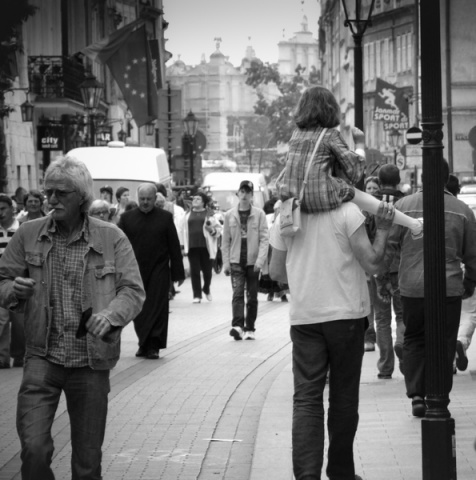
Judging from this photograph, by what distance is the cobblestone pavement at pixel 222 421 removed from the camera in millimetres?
8438

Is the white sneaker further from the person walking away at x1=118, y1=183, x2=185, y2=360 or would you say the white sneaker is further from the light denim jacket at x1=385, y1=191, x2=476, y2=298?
the light denim jacket at x1=385, y1=191, x2=476, y2=298

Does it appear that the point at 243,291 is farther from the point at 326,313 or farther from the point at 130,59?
the point at 130,59

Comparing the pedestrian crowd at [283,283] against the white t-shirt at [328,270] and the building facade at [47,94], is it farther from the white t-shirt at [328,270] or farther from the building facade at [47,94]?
the building facade at [47,94]

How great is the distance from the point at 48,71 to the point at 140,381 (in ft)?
98.0

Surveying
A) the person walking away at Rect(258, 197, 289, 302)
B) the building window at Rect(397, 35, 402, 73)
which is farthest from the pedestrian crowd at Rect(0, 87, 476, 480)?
the building window at Rect(397, 35, 402, 73)

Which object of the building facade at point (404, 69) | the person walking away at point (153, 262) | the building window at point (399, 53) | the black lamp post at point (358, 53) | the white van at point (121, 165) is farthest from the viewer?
the building window at point (399, 53)

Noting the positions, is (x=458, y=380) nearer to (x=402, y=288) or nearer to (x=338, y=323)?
(x=402, y=288)

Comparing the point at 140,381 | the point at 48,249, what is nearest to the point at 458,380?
the point at 140,381

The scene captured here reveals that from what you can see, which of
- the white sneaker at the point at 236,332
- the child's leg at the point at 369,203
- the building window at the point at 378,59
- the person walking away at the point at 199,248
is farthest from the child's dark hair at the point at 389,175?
the building window at the point at 378,59

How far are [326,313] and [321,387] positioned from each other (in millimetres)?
354

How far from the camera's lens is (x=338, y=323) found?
696cm

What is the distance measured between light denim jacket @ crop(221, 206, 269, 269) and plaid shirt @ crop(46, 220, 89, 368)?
1065 cm

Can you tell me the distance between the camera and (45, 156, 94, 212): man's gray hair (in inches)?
246

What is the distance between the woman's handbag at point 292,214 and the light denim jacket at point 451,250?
2.48 meters
